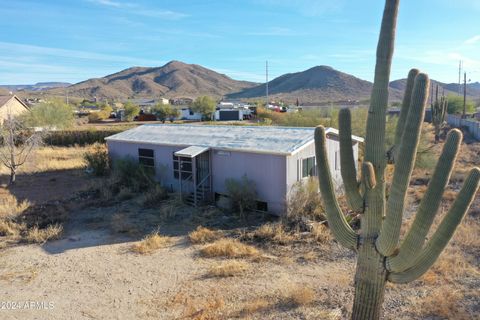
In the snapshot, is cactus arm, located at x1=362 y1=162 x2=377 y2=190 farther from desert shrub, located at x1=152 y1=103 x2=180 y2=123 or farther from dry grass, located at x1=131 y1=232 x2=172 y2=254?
desert shrub, located at x1=152 y1=103 x2=180 y2=123

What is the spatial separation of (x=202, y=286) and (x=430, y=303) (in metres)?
4.48

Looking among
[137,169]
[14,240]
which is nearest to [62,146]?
[137,169]

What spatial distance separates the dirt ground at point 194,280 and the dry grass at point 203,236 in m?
0.24

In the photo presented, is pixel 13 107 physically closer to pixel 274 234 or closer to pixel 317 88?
pixel 274 234

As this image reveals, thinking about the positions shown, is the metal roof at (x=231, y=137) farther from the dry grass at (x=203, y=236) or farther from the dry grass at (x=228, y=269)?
the dry grass at (x=228, y=269)

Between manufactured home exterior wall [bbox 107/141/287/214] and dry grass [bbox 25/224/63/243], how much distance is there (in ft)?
18.4

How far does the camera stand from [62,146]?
1235 inches

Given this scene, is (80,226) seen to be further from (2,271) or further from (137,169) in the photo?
(137,169)

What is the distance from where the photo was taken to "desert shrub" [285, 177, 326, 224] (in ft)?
39.6

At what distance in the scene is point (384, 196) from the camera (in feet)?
18.7

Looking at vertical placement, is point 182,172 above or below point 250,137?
below

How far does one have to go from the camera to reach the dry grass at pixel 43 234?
36.3ft

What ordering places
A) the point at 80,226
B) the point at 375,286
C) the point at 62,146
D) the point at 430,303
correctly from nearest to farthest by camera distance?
the point at 375,286 < the point at 430,303 < the point at 80,226 < the point at 62,146

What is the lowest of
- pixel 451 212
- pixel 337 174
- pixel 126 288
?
pixel 126 288
